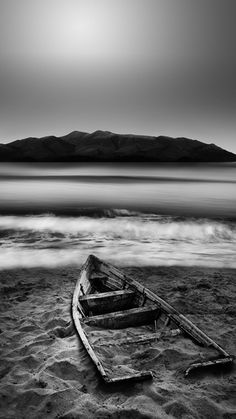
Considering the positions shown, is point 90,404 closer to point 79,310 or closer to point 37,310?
point 79,310

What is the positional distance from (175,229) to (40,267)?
9762mm

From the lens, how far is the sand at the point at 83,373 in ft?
13.0

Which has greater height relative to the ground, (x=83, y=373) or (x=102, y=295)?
(x=102, y=295)

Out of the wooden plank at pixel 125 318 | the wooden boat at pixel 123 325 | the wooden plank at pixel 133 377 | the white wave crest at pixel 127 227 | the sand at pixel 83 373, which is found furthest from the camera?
the white wave crest at pixel 127 227

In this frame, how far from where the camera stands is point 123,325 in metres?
6.05

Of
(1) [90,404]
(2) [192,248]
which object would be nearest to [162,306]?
(1) [90,404]

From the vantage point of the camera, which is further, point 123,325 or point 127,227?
point 127,227

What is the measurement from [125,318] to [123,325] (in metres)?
0.16

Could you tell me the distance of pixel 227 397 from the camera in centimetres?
420

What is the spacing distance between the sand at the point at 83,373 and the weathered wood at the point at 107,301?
19.8 inches

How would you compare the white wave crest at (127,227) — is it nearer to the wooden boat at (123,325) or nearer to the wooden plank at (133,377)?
the wooden boat at (123,325)

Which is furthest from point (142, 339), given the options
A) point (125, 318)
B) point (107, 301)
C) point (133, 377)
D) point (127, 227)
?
point (127, 227)

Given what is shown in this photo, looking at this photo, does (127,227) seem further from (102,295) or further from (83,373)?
(83,373)

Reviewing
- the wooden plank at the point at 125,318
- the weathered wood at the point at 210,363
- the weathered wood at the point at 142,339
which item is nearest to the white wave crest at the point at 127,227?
the wooden plank at the point at 125,318
